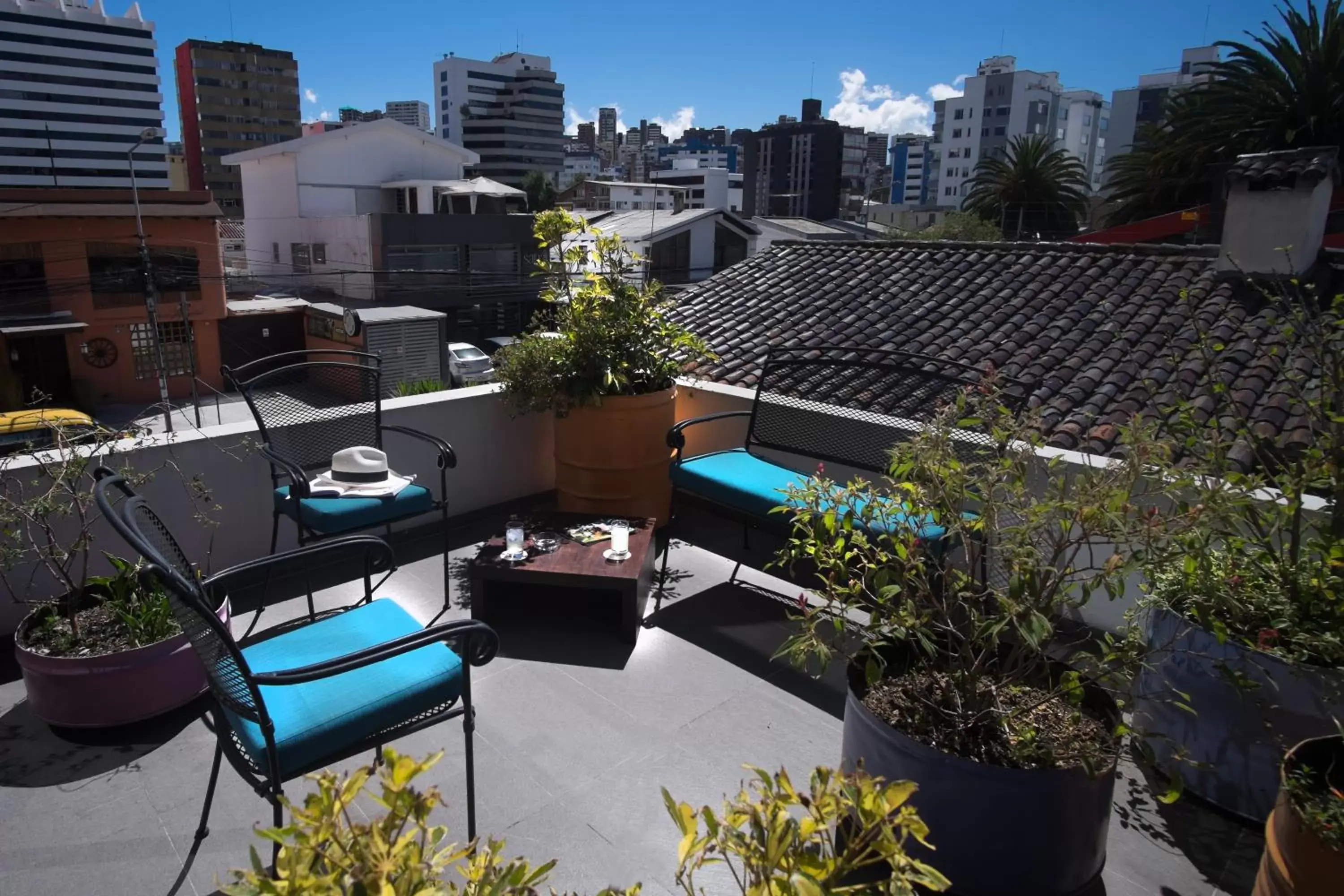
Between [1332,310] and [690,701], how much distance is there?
234 centimetres

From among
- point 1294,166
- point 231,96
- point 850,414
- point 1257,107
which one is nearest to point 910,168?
point 231,96

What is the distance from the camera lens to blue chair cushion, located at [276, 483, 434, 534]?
3.25 meters

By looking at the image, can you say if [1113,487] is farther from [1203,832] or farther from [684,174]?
[684,174]

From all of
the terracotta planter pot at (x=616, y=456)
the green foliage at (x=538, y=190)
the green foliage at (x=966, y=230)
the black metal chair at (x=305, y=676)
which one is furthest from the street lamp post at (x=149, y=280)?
the green foliage at (x=538, y=190)

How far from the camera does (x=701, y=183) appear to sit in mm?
79875

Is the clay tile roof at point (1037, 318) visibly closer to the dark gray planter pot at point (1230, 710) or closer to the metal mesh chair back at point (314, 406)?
the dark gray planter pot at point (1230, 710)

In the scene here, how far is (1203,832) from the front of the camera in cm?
231

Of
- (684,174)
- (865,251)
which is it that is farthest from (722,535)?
(684,174)

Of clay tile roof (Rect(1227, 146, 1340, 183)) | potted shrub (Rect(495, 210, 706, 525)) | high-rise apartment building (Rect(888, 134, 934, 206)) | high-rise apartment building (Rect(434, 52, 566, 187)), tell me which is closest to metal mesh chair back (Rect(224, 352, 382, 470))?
potted shrub (Rect(495, 210, 706, 525))

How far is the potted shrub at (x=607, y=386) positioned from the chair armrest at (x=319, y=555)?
4.84 ft

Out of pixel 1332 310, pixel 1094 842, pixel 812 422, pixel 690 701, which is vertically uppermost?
pixel 1332 310

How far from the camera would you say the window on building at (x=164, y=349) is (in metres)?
23.9

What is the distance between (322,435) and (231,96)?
336ft

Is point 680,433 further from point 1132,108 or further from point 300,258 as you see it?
point 1132,108
